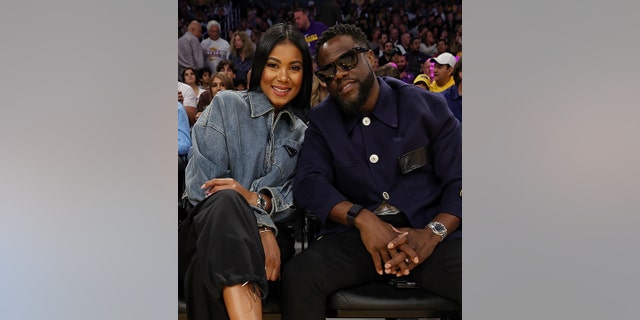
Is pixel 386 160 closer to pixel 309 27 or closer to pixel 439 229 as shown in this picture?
pixel 439 229

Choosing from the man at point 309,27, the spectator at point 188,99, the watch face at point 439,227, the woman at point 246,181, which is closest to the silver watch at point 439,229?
the watch face at point 439,227

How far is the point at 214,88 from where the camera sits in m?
2.26

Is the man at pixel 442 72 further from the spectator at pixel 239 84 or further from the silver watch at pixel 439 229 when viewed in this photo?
the spectator at pixel 239 84

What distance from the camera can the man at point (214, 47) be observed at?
2.19m

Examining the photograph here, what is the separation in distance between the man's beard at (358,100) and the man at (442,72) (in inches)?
7.0

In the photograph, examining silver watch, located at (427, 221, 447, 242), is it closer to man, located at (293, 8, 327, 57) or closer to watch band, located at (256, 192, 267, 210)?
watch band, located at (256, 192, 267, 210)

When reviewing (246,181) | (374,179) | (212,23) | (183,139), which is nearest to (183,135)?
(183,139)

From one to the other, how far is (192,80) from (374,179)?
575mm

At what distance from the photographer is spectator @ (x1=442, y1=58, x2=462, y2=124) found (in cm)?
206

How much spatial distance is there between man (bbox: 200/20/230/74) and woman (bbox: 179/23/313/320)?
9 cm
